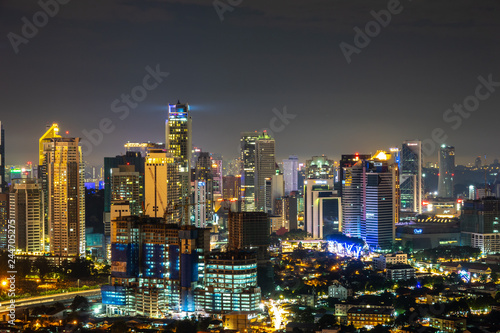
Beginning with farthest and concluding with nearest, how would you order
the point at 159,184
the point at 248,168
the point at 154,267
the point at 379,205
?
1. the point at 248,168
2. the point at 379,205
3. the point at 159,184
4. the point at 154,267

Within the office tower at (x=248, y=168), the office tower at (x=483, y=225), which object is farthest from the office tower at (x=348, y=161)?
the office tower at (x=248, y=168)

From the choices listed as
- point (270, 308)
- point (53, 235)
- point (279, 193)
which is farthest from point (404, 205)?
→ point (270, 308)

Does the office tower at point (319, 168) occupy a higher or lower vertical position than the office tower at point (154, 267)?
higher

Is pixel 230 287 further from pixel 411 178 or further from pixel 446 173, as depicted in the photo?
pixel 446 173

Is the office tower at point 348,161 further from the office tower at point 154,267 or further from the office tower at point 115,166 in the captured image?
the office tower at point 154,267

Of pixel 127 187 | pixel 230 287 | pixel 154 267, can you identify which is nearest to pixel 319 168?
pixel 127 187

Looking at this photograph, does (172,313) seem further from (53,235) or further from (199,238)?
(53,235)

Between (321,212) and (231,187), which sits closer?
(321,212)

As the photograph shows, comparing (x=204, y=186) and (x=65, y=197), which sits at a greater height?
(x=204, y=186)
